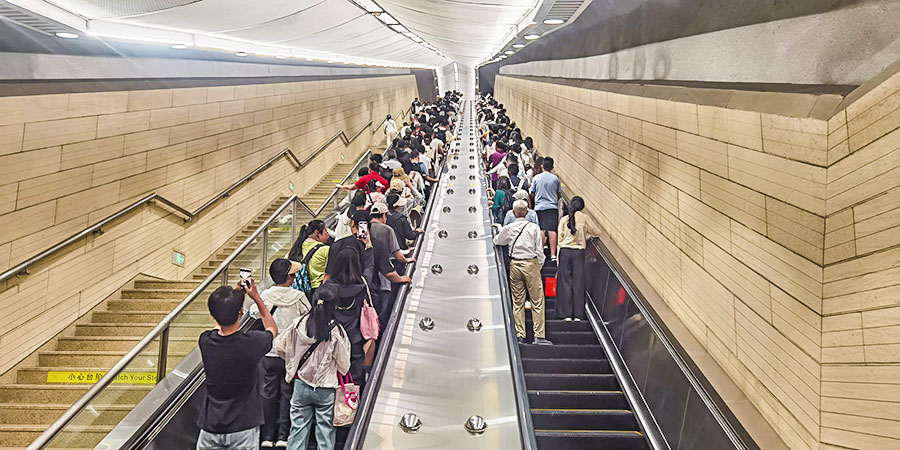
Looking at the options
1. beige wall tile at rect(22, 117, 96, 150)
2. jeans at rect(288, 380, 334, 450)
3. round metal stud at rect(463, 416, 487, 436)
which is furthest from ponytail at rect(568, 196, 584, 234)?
beige wall tile at rect(22, 117, 96, 150)

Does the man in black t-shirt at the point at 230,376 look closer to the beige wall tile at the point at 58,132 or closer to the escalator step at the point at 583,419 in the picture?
the escalator step at the point at 583,419

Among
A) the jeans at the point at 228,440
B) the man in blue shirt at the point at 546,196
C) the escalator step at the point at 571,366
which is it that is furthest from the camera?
the man in blue shirt at the point at 546,196

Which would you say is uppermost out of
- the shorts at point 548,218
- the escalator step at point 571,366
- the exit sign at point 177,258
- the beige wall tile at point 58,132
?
the beige wall tile at point 58,132

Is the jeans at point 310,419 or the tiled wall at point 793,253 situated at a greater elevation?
the tiled wall at point 793,253

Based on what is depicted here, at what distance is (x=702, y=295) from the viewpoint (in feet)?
11.6

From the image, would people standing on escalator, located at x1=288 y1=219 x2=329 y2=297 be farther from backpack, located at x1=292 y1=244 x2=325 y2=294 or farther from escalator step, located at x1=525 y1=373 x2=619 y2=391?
escalator step, located at x1=525 y1=373 x2=619 y2=391

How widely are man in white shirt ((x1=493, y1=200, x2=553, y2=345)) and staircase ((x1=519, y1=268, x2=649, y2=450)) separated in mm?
287

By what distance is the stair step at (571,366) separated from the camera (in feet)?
17.4

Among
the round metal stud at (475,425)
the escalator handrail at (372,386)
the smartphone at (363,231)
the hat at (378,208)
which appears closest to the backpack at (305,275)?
the smartphone at (363,231)

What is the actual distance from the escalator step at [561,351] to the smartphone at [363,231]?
214 cm

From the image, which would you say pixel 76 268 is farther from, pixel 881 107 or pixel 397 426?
pixel 881 107

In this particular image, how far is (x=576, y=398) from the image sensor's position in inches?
182

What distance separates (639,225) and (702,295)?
1.60 m

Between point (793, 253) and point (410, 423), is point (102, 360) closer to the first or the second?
point (410, 423)
